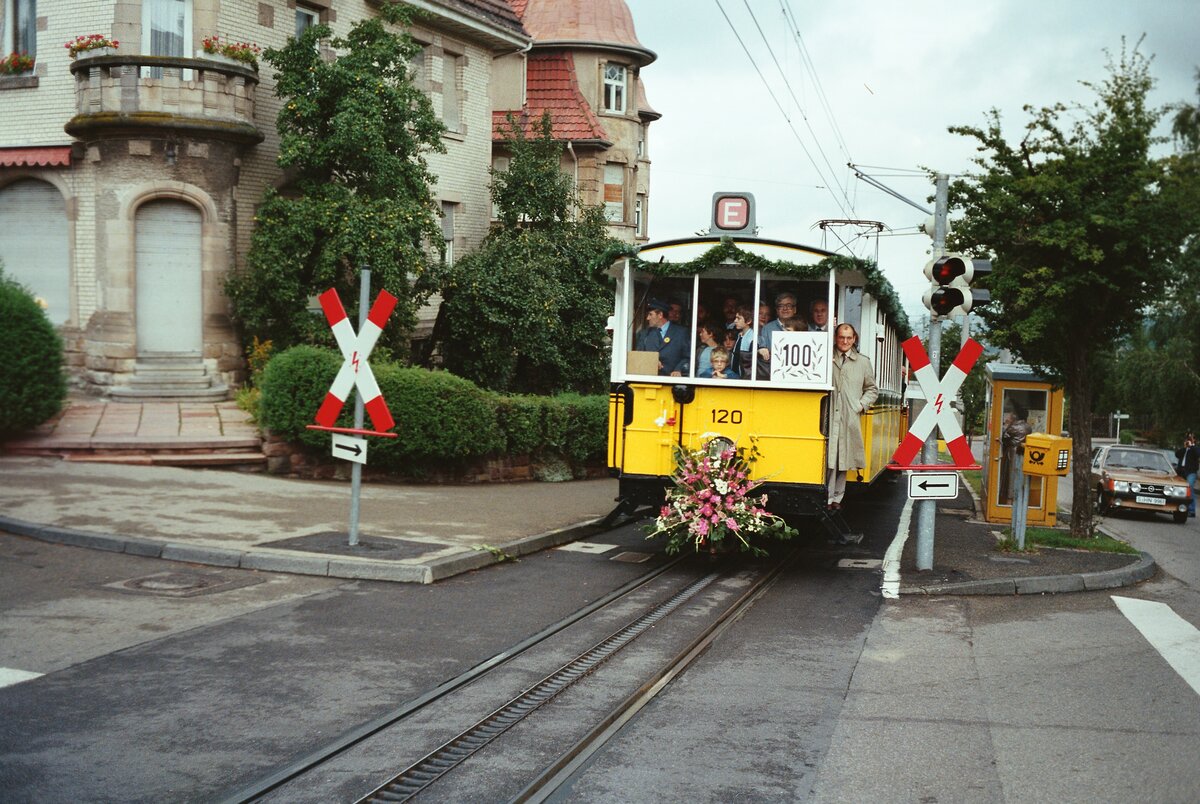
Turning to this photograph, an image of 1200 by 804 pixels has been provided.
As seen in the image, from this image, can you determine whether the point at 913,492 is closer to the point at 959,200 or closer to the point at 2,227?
the point at 959,200

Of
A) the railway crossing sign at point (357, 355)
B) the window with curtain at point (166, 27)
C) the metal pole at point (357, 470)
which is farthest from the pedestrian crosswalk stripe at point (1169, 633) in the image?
the window with curtain at point (166, 27)

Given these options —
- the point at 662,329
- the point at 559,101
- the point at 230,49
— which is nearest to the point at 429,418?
the point at 662,329

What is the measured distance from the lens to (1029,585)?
34.7ft

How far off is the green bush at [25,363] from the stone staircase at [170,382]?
410 centimetres

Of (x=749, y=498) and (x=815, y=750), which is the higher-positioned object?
(x=749, y=498)

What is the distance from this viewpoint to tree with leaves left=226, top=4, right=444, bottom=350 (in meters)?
19.8

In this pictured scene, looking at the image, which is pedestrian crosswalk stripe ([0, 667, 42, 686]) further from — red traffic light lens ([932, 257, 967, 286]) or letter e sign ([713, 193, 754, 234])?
red traffic light lens ([932, 257, 967, 286])

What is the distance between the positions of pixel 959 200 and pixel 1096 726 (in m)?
10.4

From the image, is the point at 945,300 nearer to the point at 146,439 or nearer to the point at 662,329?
the point at 662,329

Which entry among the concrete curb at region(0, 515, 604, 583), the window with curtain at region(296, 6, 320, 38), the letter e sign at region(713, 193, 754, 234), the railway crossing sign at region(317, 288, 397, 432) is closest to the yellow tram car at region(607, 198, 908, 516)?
the letter e sign at region(713, 193, 754, 234)

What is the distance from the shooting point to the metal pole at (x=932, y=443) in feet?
36.9

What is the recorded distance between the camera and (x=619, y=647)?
7.77 meters

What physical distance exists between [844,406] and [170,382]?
12.6 meters

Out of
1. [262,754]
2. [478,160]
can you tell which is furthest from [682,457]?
[478,160]
